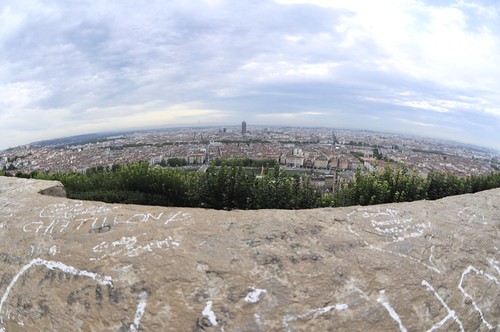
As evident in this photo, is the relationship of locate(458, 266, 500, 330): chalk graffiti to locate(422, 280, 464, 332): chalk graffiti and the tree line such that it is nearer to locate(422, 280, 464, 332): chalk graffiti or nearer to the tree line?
locate(422, 280, 464, 332): chalk graffiti

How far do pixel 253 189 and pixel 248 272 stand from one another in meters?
4.42

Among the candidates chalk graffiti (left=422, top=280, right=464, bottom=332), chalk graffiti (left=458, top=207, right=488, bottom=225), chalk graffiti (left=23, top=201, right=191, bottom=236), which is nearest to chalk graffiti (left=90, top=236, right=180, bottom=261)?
chalk graffiti (left=23, top=201, right=191, bottom=236)

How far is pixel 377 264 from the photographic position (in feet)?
9.14

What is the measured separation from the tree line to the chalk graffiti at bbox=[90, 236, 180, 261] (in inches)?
156

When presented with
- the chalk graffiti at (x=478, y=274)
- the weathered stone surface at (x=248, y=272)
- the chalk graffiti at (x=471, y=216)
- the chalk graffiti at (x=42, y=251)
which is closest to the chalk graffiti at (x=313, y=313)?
the weathered stone surface at (x=248, y=272)

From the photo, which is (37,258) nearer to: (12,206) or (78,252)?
(78,252)

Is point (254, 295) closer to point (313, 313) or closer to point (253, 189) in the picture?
point (313, 313)

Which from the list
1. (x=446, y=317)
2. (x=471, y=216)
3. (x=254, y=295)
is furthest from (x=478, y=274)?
(x=254, y=295)

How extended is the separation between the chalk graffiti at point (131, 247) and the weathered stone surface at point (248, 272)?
0.02 m

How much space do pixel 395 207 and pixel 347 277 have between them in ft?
6.51

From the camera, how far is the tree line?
22.6 ft

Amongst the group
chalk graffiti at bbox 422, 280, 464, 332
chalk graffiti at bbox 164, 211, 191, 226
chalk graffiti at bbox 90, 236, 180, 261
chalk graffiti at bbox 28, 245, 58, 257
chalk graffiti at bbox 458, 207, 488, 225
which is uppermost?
chalk graffiti at bbox 458, 207, 488, 225

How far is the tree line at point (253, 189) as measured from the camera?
6.89 meters

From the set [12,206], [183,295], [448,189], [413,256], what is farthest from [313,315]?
[448,189]
